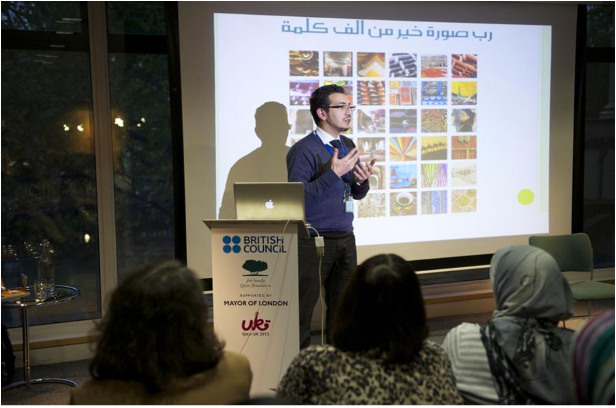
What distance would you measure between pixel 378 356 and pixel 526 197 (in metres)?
3.70

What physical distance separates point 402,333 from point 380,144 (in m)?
3.07

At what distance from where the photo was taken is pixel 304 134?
4410 mm

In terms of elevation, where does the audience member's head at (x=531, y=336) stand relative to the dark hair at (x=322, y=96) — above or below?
below

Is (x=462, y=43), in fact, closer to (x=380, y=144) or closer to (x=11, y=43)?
(x=380, y=144)

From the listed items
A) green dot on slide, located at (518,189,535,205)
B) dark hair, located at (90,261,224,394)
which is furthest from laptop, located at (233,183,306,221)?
green dot on slide, located at (518,189,535,205)

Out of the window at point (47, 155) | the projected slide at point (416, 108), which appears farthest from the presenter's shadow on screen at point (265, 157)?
the window at point (47, 155)

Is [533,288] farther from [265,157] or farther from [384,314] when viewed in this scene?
[265,157]

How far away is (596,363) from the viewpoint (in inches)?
63.4

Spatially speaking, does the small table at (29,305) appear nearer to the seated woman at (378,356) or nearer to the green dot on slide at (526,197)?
the seated woman at (378,356)

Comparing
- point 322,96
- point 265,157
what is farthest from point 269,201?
point 265,157

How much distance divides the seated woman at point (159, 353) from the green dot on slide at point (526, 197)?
3803 mm

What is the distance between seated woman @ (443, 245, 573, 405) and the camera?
1.92m

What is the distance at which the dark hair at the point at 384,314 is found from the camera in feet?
5.48

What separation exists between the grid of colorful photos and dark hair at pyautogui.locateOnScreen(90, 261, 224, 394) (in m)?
2.86
